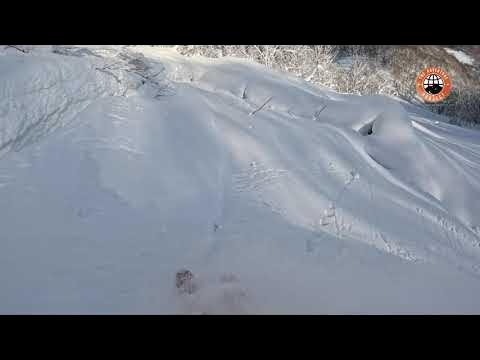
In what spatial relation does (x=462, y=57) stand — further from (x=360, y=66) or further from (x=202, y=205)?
(x=202, y=205)

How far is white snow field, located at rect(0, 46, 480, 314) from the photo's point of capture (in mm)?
2256

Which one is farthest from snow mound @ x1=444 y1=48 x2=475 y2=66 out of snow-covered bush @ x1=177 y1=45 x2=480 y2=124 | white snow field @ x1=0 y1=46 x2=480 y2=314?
white snow field @ x1=0 y1=46 x2=480 y2=314

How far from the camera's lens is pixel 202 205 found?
3084mm

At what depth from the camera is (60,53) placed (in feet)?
13.7

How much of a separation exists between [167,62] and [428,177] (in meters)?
4.33

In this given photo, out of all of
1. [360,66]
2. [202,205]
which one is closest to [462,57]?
[360,66]

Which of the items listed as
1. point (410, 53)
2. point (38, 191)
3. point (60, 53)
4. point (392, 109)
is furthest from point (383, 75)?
point (38, 191)

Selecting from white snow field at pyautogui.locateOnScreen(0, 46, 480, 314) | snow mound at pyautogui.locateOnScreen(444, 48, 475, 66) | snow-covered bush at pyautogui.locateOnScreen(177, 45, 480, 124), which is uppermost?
snow mound at pyautogui.locateOnScreen(444, 48, 475, 66)

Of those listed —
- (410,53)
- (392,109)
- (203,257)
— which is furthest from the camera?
(410,53)

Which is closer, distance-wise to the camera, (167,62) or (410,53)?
(167,62)

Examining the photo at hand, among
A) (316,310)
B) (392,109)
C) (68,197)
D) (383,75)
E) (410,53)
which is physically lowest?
(316,310)

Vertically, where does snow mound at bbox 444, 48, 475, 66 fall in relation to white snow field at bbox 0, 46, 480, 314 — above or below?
above

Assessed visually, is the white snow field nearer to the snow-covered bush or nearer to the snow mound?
the snow-covered bush
